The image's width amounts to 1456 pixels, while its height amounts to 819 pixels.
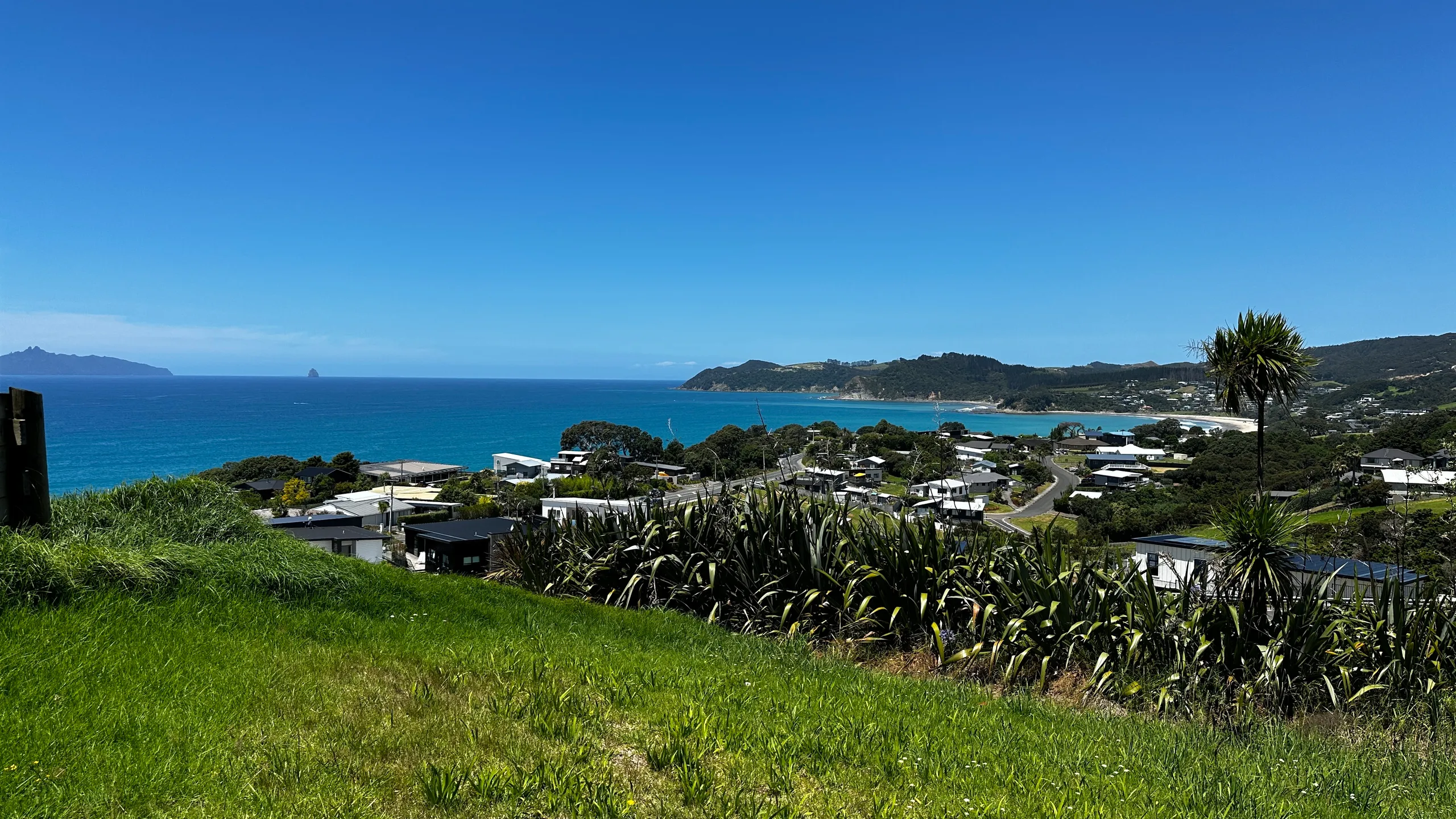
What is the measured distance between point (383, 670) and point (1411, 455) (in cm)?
6416

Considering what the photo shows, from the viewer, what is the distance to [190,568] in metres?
5.49

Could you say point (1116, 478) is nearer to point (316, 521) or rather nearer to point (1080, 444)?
point (1080, 444)

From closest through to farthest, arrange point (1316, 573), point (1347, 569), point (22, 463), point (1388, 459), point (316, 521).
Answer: point (22, 463)
point (1316, 573)
point (1347, 569)
point (316, 521)
point (1388, 459)

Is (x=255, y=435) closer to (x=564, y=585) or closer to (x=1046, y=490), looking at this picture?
(x=1046, y=490)

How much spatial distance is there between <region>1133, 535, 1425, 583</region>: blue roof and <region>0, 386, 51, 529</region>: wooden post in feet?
30.0

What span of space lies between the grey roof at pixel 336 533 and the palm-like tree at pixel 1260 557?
21.9 m

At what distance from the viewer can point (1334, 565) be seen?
754cm

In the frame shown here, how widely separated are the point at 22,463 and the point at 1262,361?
12.3 metres

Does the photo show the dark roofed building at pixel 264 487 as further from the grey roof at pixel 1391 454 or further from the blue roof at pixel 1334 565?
the grey roof at pixel 1391 454

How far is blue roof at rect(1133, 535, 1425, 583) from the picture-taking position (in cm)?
604

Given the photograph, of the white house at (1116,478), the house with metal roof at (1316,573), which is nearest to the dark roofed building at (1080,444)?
the white house at (1116,478)

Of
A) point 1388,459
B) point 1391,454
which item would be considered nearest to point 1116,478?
point 1388,459

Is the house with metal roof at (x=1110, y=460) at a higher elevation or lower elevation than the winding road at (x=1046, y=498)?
higher

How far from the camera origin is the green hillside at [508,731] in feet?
9.17
